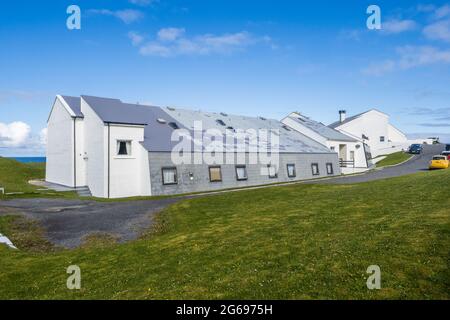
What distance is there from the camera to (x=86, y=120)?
35.7 meters

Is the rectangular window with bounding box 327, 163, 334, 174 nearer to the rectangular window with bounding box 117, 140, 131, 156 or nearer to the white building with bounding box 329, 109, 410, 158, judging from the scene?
the white building with bounding box 329, 109, 410, 158

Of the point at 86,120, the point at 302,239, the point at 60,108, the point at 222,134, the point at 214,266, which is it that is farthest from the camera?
the point at 222,134

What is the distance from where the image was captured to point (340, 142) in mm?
54688

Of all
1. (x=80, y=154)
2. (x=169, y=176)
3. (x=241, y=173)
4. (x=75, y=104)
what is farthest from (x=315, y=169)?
(x=75, y=104)

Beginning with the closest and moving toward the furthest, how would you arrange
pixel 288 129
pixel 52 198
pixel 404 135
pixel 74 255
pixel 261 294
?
pixel 261 294
pixel 74 255
pixel 52 198
pixel 288 129
pixel 404 135

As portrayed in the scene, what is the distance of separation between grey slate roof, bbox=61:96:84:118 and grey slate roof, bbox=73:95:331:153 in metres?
2.11

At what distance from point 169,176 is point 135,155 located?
13.5 ft

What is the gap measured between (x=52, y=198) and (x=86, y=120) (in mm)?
10389

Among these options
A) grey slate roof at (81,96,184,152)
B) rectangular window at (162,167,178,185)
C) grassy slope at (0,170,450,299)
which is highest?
grey slate roof at (81,96,184,152)

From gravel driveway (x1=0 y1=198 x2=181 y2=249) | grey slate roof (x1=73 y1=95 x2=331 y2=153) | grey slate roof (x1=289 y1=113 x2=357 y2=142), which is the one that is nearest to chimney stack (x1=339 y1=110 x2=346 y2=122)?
grey slate roof (x1=289 y1=113 x2=357 y2=142)

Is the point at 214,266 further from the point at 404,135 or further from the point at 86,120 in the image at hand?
the point at 404,135

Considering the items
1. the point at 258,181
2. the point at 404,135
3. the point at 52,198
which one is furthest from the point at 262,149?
the point at 404,135

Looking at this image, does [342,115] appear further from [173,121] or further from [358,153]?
[173,121]

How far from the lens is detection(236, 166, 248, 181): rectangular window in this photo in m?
38.1
